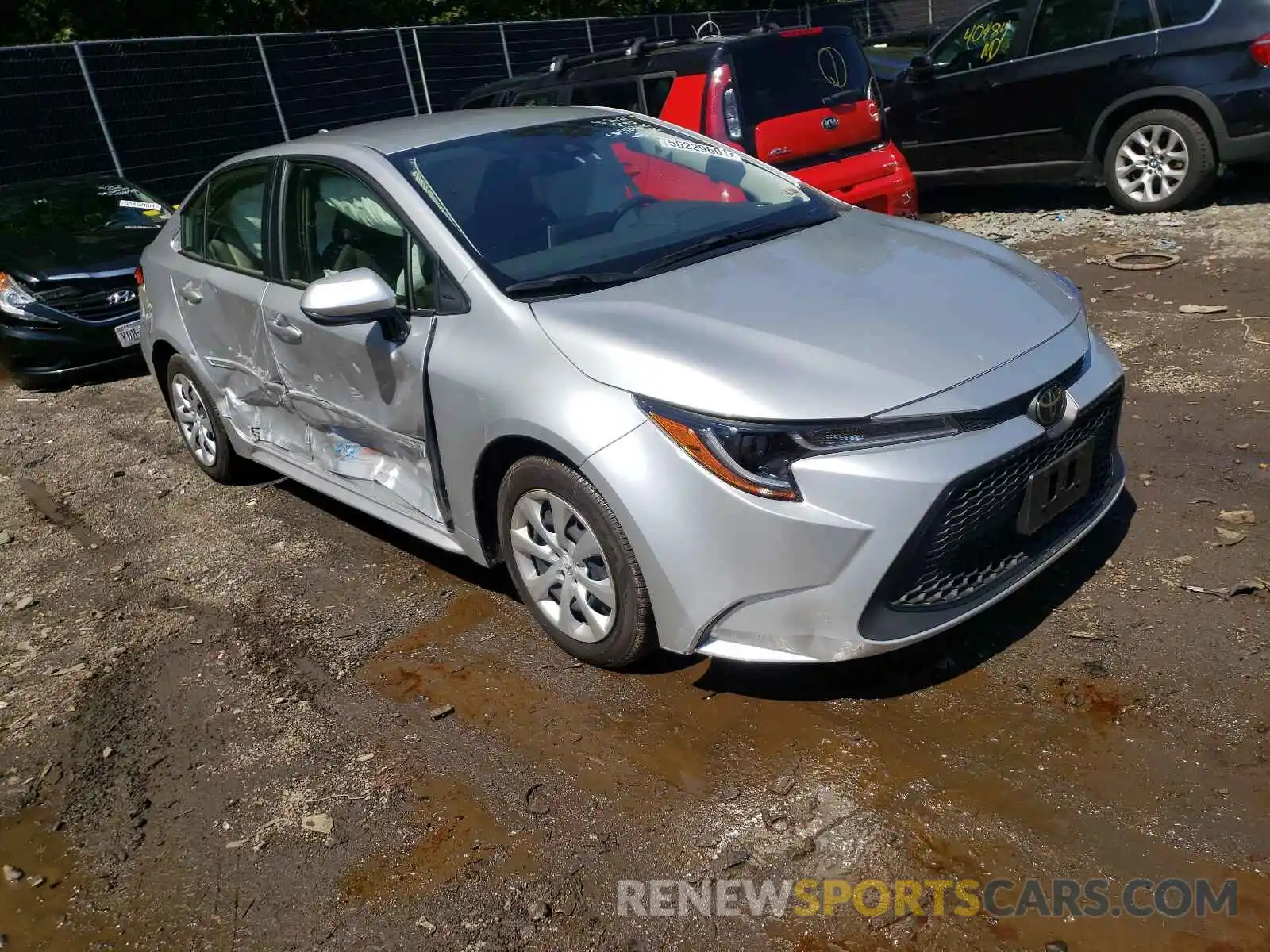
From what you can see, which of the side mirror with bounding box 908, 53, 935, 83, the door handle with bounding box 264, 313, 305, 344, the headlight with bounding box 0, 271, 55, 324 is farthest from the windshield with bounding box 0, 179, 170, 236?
the side mirror with bounding box 908, 53, 935, 83

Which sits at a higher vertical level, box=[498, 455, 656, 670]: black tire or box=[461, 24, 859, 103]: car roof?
box=[461, 24, 859, 103]: car roof

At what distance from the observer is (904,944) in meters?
2.32

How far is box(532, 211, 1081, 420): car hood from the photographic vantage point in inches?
111

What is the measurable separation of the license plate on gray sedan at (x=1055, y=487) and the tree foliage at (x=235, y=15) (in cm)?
1925

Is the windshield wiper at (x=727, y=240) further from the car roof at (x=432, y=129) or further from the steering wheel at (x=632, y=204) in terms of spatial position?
the car roof at (x=432, y=129)

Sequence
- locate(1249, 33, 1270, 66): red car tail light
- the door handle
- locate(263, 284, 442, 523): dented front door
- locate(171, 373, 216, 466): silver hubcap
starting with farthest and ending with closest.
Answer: locate(1249, 33, 1270, 66): red car tail light
locate(171, 373, 216, 466): silver hubcap
the door handle
locate(263, 284, 442, 523): dented front door

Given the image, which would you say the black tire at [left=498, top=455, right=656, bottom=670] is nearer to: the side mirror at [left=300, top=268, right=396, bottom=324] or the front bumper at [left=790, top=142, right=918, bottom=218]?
the side mirror at [left=300, top=268, right=396, bottom=324]

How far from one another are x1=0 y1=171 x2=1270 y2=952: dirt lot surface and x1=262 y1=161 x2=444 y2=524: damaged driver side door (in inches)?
19.7

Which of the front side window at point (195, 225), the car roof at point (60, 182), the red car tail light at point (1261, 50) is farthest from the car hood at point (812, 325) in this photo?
the car roof at point (60, 182)

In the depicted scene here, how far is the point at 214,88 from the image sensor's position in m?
13.4

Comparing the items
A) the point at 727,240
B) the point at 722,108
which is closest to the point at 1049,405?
the point at 727,240

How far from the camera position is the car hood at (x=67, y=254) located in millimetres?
7750

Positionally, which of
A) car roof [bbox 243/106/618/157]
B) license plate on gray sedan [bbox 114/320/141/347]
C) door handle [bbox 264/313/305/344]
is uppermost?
car roof [bbox 243/106/618/157]

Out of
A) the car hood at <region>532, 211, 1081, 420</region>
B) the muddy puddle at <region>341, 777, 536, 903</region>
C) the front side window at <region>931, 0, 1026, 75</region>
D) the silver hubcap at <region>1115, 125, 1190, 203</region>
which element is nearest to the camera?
the muddy puddle at <region>341, 777, 536, 903</region>
